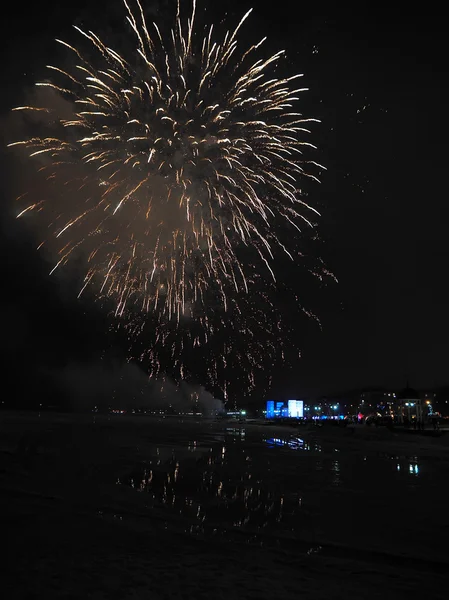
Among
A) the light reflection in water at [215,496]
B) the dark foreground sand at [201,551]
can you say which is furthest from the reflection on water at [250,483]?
the dark foreground sand at [201,551]

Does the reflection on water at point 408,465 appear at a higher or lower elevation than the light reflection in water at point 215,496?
lower

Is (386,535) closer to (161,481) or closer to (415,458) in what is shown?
(161,481)

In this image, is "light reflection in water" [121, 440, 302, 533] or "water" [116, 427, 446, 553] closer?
"water" [116, 427, 446, 553]

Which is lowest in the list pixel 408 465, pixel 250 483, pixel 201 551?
pixel 408 465

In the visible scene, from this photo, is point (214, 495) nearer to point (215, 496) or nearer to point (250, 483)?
point (215, 496)

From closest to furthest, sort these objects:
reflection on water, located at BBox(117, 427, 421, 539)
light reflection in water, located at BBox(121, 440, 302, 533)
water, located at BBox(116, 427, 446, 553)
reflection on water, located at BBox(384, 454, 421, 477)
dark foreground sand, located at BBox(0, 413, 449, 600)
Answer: dark foreground sand, located at BBox(0, 413, 449, 600) < water, located at BBox(116, 427, 446, 553) < light reflection in water, located at BBox(121, 440, 302, 533) < reflection on water, located at BBox(117, 427, 421, 539) < reflection on water, located at BBox(384, 454, 421, 477)

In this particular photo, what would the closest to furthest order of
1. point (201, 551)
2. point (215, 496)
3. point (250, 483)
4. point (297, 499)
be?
point (201, 551), point (297, 499), point (215, 496), point (250, 483)

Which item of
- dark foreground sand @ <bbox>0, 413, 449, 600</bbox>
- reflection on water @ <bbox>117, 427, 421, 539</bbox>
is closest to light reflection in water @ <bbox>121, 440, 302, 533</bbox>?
reflection on water @ <bbox>117, 427, 421, 539</bbox>

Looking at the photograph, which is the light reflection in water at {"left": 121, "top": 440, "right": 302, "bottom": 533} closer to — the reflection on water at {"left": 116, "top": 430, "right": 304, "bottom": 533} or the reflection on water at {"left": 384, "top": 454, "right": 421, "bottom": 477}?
the reflection on water at {"left": 116, "top": 430, "right": 304, "bottom": 533}

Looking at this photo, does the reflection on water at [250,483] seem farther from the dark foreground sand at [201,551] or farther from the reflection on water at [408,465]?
the dark foreground sand at [201,551]

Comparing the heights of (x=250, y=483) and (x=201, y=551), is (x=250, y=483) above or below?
below

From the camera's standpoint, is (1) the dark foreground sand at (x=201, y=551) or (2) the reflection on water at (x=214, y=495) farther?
(2) the reflection on water at (x=214, y=495)

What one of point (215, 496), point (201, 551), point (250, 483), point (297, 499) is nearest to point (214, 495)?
point (215, 496)

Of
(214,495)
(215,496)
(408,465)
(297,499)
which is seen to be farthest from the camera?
(408,465)
